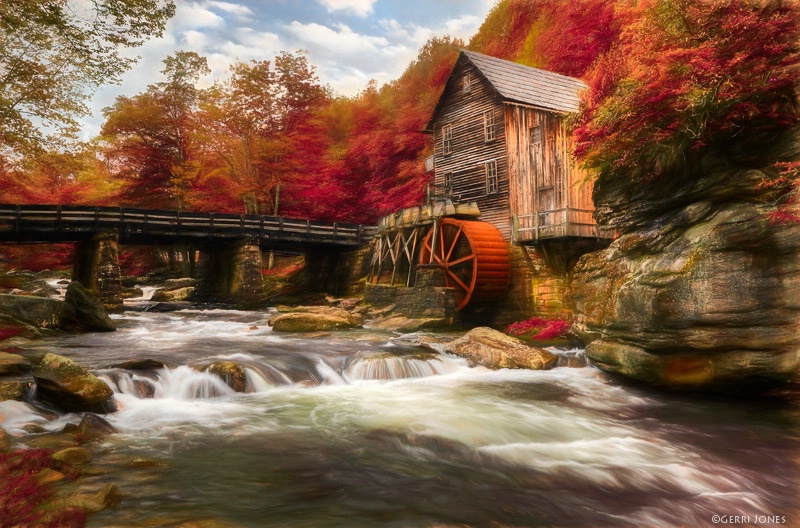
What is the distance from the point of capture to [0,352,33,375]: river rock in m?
6.46

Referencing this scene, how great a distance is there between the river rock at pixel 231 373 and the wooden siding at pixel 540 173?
10091mm

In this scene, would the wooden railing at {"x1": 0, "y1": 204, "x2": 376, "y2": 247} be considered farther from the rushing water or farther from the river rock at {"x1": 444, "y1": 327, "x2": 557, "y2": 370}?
the river rock at {"x1": 444, "y1": 327, "x2": 557, "y2": 370}

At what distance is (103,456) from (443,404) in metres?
4.21

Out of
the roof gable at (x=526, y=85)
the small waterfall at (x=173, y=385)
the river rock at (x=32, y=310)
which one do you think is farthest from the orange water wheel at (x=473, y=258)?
the river rock at (x=32, y=310)

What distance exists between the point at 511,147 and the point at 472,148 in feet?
6.68

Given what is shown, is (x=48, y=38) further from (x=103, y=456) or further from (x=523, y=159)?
(x=523, y=159)

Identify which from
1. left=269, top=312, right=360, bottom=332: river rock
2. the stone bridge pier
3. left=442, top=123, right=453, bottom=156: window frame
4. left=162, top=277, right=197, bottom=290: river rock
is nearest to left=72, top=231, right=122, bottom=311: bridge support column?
the stone bridge pier

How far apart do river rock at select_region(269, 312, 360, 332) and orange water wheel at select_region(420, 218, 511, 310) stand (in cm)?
402

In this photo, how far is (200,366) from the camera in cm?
752

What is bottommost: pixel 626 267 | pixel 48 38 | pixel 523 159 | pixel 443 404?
pixel 443 404

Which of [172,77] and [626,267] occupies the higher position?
[172,77]

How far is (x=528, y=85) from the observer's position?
59.1 ft

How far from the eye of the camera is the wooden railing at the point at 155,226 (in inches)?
754

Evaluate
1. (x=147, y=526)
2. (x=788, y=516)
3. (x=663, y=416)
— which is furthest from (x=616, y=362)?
(x=147, y=526)
